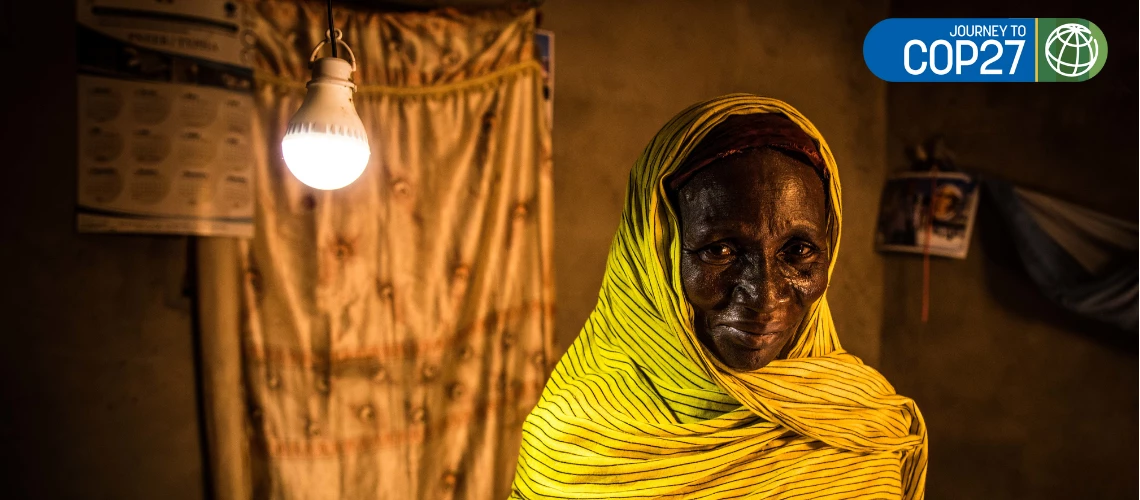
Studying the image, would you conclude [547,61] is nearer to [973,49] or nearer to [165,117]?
[165,117]

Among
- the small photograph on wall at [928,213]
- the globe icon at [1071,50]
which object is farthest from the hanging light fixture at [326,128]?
the small photograph on wall at [928,213]

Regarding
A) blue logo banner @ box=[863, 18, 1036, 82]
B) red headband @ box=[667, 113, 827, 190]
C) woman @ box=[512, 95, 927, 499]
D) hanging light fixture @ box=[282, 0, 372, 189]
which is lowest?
woman @ box=[512, 95, 927, 499]

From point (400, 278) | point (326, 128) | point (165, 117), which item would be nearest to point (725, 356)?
point (326, 128)

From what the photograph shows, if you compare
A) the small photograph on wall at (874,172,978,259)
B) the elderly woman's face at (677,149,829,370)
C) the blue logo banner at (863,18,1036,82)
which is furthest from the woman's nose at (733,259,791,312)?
the small photograph on wall at (874,172,978,259)

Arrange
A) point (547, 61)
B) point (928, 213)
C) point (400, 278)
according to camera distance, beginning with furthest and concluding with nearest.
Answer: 1. point (928, 213)
2. point (547, 61)
3. point (400, 278)

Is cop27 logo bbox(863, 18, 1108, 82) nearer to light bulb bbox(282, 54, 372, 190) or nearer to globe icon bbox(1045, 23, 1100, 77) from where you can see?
globe icon bbox(1045, 23, 1100, 77)

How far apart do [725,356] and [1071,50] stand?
6.07ft

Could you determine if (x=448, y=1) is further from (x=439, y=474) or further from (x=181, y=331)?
(x=439, y=474)

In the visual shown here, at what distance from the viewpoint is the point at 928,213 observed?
9.14 ft

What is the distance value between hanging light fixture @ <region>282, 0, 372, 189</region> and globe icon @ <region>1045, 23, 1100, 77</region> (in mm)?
1810

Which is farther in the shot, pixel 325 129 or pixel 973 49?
pixel 973 49

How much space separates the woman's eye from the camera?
808 millimetres

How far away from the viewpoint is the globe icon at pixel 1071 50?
1819mm

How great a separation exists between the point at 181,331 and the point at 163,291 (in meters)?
0.13
